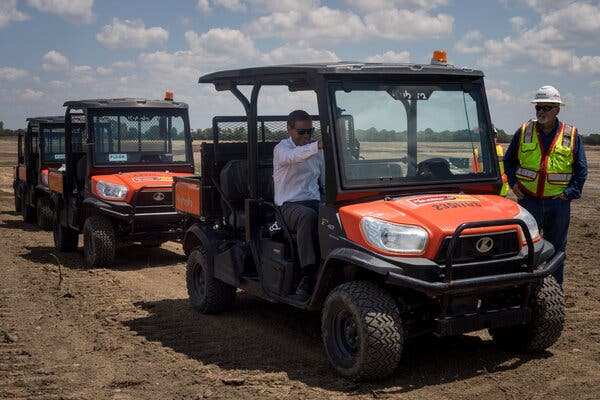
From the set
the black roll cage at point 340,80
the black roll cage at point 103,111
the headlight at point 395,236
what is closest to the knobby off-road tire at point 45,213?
the black roll cage at point 103,111

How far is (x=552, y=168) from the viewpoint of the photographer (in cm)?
668

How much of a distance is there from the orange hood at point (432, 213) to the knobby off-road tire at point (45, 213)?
1045 cm

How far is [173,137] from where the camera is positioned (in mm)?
11320

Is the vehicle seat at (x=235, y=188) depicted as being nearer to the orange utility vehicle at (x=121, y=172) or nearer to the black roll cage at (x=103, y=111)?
the orange utility vehicle at (x=121, y=172)

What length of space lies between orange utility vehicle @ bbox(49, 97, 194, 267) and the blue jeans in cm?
503

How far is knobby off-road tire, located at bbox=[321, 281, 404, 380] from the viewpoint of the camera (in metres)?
5.09

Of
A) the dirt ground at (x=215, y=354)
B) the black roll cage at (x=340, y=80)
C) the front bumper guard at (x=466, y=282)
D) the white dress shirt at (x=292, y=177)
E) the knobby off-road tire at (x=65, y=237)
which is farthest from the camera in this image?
the knobby off-road tire at (x=65, y=237)

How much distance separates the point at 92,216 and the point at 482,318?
22.2 ft

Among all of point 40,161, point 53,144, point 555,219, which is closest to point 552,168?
point 555,219

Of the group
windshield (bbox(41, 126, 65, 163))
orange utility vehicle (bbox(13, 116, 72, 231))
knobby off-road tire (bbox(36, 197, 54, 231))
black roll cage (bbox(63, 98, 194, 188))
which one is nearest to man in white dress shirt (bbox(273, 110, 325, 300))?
black roll cage (bbox(63, 98, 194, 188))

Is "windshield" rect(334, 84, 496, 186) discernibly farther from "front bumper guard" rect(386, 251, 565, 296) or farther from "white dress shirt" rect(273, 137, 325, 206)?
"front bumper guard" rect(386, 251, 565, 296)

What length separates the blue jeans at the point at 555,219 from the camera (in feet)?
21.9

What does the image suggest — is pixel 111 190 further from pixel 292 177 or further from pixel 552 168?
pixel 552 168

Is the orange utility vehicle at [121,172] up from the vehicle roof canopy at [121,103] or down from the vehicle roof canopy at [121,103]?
down
